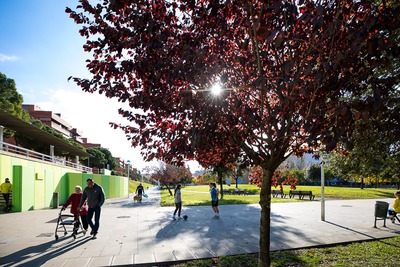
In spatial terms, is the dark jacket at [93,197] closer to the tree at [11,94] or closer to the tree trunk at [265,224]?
the tree trunk at [265,224]

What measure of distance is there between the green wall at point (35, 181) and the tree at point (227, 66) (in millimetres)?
16315

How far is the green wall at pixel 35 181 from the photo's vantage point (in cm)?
1794

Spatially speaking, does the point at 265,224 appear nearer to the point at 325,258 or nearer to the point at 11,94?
the point at 325,258

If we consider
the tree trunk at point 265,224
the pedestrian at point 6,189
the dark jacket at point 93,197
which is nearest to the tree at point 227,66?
the tree trunk at point 265,224

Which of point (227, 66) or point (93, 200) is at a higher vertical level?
point (227, 66)

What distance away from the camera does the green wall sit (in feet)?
58.9

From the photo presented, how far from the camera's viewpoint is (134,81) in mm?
4875

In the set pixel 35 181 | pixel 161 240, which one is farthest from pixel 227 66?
pixel 35 181

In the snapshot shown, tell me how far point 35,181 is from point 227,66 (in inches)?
783

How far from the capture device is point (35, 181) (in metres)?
20.0

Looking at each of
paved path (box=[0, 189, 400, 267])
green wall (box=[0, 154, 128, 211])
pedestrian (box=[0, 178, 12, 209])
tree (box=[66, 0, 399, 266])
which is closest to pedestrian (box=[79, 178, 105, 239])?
paved path (box=[0, 189, 400, 267])

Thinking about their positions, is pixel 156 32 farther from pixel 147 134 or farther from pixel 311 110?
pixel 311 110

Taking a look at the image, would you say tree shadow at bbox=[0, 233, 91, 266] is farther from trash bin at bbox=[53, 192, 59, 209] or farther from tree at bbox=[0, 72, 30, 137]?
tree at bbox=[0, 72, 30, 137]

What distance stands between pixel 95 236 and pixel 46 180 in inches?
586
